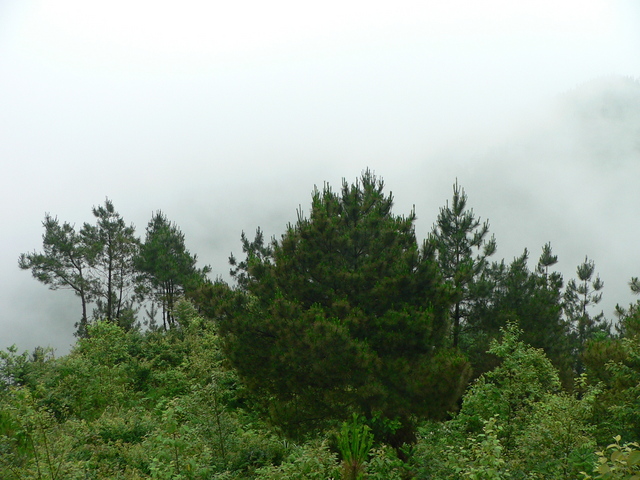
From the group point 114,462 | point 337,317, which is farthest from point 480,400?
point 114,462

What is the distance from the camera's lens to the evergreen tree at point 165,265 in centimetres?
3244

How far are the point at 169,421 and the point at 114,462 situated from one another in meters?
4.67

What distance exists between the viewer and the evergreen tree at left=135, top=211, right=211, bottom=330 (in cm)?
3244

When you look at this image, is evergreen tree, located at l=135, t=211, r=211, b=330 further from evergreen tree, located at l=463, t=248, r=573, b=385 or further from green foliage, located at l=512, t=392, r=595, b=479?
green foliage, located at l=512, t=392, r=595, b=479

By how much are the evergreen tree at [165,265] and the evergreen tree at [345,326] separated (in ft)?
67.3

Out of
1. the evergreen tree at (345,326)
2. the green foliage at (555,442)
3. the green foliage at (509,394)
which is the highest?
the evergreen tree at (345,326)

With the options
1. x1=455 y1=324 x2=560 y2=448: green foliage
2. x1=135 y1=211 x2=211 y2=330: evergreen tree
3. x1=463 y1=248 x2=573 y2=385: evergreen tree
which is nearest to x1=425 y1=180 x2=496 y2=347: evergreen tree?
x1=463 y1=248 x2=573 y2=385: evergreen tree

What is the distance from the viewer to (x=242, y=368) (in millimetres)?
11695

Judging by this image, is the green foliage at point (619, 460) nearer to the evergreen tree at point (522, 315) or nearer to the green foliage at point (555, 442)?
the green foliage at point (555, 442)

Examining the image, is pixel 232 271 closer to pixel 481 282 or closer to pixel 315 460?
pixel 481 282

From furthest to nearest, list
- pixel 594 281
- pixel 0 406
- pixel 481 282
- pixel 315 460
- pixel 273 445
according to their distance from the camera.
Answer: pixel 594 281
pixel 481 282
pixel 0 406
pixel 273 445
pixel 315 460

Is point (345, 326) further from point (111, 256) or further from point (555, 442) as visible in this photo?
point (111, 256)

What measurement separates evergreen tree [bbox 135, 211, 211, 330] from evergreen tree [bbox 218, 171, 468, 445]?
67.3ft

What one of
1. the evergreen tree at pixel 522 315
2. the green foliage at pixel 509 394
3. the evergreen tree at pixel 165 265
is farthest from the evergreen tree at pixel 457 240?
the evergreen tree at pixel 165 265
